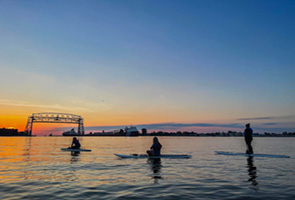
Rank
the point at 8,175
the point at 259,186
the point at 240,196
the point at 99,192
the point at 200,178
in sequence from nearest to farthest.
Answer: the point at 240,196
the point at 99,192
the point at 259,186
the point at 200,178
the point at 8,175

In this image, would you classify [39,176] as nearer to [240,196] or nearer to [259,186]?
[240,196]

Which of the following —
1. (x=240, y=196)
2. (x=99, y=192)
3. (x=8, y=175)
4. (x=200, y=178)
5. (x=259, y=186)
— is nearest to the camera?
(x=240, y=196)

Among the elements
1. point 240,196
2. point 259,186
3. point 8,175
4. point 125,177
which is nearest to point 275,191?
point 259,186

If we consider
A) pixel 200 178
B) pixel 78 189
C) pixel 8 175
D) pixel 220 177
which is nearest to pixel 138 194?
pixel 78 189

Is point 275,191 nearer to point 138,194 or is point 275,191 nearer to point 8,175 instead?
point 138,194

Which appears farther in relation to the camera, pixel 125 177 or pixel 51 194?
pixel 125 177

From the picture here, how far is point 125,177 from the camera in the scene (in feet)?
45.9

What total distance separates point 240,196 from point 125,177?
697 centimetres

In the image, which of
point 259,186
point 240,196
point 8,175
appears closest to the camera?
point 240,196

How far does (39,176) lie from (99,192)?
6.28 metres

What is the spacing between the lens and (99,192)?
33.9ft

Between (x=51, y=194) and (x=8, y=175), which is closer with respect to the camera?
(x=51, y=194)

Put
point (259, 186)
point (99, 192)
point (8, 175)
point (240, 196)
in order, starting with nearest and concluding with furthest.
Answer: point (240, 196), point (99, 192), point (259, 186), point (8, 175)

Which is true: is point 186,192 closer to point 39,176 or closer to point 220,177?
point 220,177
